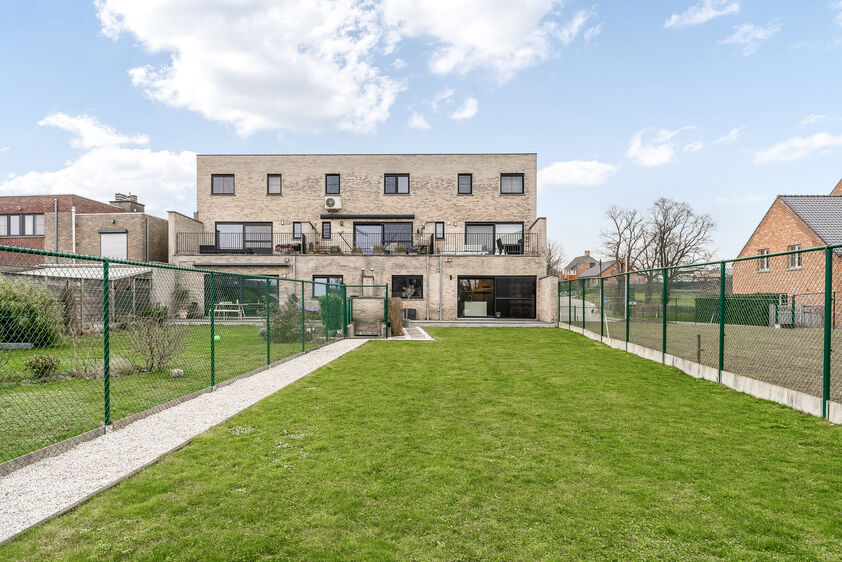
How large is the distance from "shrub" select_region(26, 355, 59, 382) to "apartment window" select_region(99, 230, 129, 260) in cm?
2052

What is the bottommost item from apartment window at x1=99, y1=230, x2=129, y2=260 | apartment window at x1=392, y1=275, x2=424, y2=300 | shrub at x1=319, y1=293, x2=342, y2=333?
shrub at x1=319, y1=293, x2=342, y2=333

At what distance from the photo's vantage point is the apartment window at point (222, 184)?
26.7 meters

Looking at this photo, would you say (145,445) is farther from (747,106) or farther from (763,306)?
(747,106)

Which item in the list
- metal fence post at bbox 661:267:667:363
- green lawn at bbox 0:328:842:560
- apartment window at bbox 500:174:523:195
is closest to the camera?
green lawn at bbox 0:328:842:560

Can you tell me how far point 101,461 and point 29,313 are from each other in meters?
3.34

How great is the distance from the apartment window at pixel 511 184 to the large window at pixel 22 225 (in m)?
31.7

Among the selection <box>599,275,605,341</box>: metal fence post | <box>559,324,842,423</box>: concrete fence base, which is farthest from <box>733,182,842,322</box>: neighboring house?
<box>559,324,842,423</box>: concrete fence base

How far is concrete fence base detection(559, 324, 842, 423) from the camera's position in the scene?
5482mm

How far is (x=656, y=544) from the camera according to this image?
261 centimetres

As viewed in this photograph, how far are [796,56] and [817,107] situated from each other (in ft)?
22.5

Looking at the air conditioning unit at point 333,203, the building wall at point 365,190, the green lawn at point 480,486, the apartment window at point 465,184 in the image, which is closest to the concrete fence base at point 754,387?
the green lawn at point 480,486

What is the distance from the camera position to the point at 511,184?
86.5 ft

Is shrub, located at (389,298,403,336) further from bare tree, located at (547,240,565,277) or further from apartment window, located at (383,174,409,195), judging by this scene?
bare tree, located at (547,240,565,277)

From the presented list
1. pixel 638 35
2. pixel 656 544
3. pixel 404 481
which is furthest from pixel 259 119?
pixel 656 544
